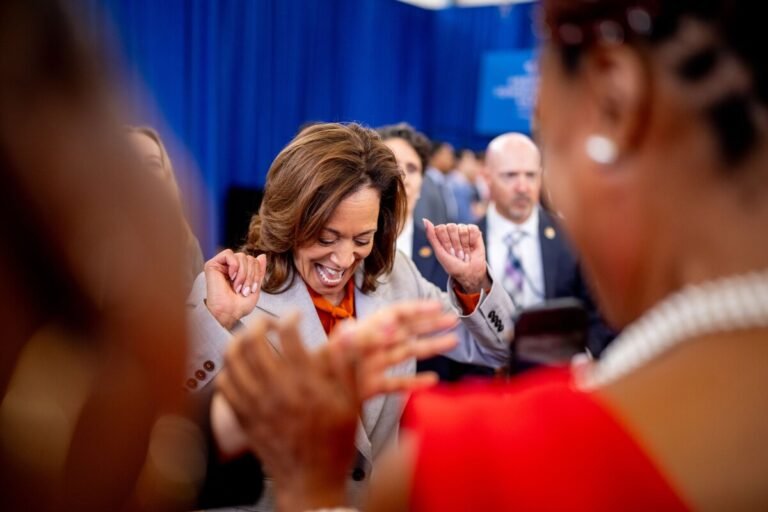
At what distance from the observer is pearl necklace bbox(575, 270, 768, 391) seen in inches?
25.4

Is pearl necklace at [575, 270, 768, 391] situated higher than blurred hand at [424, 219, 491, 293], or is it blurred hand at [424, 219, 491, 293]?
pearl necklace at [575, 270, 768, 391]

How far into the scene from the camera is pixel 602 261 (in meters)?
0.74

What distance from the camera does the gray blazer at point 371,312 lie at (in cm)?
191

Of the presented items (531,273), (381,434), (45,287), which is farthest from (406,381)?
(531,273)

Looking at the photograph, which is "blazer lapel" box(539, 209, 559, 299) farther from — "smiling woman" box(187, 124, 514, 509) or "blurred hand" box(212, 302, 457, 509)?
"blurred hand" box(212, 302, 457, 509)

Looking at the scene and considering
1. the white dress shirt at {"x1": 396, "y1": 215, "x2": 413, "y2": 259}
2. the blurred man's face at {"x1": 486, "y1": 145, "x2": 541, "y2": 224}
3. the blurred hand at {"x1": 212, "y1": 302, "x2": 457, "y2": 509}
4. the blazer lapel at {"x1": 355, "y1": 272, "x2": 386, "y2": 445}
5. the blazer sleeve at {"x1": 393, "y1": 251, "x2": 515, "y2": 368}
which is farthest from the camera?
the blurred man's face at {"x1": 486, "y1": 145, "x2": 541, "y2": 224}

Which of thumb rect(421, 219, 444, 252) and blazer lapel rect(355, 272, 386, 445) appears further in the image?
thumb rect(421, 219, 444, 252)

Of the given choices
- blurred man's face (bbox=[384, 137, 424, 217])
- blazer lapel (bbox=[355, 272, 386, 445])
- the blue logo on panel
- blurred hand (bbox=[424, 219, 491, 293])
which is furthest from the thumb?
the blue logo on panel

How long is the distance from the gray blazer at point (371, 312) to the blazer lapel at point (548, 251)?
1.18m

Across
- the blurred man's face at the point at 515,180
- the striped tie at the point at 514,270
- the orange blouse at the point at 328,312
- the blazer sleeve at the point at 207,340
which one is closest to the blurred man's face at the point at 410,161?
the blurred man's face at the point at 515,180

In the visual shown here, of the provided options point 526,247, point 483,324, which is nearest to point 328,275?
point 483,324

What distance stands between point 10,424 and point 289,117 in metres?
8.87

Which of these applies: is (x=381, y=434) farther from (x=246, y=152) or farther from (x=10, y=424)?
(x=246, y=152)

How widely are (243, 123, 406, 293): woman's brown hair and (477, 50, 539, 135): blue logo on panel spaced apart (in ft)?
29.8
